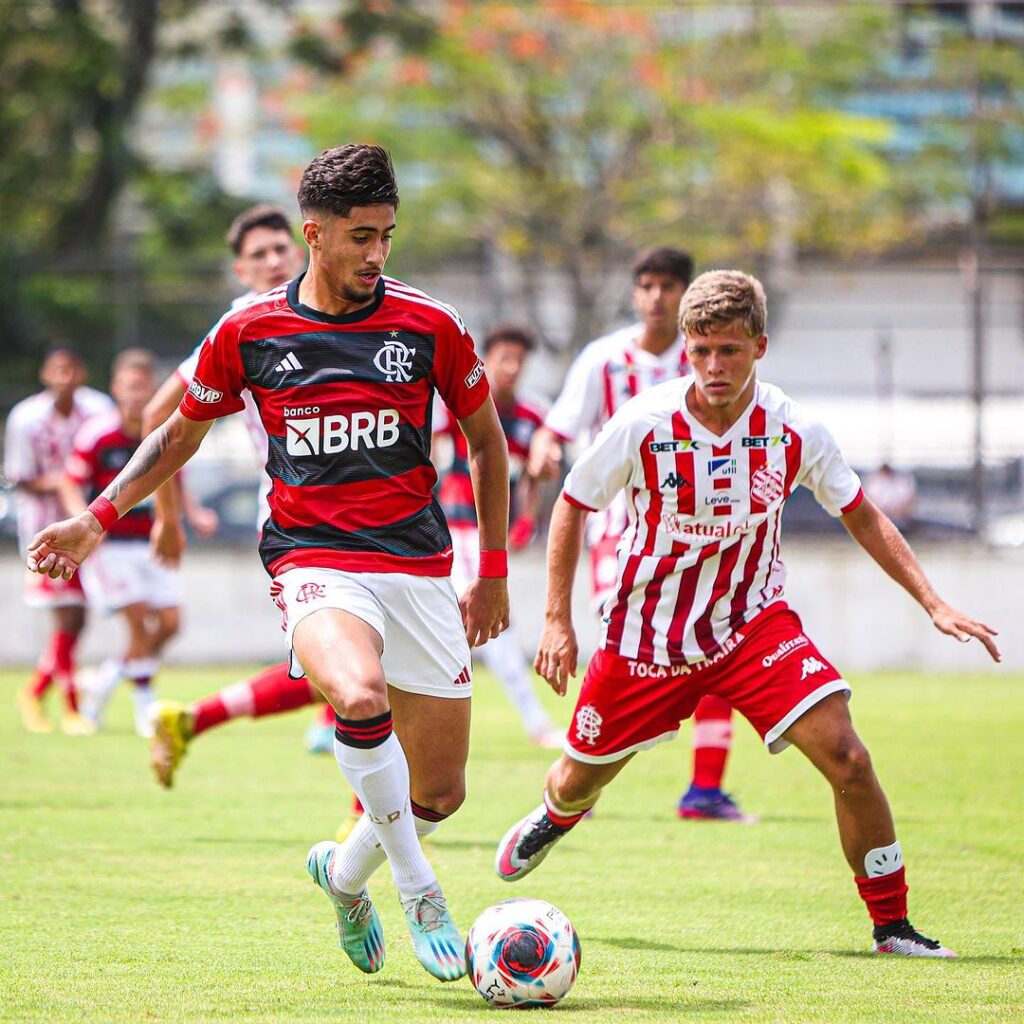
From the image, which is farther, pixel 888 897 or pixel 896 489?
pixel 896 489

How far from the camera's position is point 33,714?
1272 cm

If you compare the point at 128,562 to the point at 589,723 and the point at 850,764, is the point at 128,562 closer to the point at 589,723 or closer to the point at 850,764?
the point at 589,723

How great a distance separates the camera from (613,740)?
19.3ft

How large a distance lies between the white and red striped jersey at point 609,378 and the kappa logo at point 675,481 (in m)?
2.74

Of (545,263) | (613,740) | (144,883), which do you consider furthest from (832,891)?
(545,263)

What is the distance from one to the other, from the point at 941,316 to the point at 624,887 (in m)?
12.2

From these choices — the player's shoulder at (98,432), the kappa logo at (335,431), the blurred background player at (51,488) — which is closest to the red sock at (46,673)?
the blurred background player at (51,488)

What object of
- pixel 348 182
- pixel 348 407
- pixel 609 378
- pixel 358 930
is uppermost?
pixel 348 182

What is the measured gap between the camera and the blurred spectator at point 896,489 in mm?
16656

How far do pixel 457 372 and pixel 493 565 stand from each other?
0.57m

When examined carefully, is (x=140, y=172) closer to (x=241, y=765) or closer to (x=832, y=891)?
(x=241, y=765)

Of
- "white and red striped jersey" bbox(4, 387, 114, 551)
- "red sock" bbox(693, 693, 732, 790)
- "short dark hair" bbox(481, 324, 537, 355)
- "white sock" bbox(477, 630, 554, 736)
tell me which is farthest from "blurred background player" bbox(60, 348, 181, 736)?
"red sock" bbox(693, 693, 732, 790)

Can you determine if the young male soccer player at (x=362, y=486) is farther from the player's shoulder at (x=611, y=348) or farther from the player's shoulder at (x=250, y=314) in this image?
the player's shoulder at (x=611, y=348)

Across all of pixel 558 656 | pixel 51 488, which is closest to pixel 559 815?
pixel 558 656
